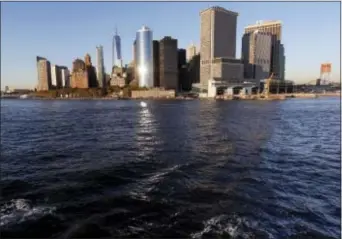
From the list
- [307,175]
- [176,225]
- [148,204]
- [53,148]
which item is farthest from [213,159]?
[53,148]

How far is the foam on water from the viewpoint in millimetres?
15250

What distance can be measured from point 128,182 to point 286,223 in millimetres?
11071

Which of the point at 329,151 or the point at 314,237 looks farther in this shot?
the point at 329,151

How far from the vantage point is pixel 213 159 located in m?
28.9

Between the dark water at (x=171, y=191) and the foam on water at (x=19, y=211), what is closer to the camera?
the dark water at (x=171, y=191)

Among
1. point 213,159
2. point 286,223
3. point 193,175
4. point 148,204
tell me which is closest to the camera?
point 286,223

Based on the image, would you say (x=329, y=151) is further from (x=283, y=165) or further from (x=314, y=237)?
(x=314, y=237)

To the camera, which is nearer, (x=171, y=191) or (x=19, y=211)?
(x=19, y=211)

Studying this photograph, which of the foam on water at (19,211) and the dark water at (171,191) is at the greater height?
the foam on water at (19,211)

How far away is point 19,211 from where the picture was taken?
16.4 metres

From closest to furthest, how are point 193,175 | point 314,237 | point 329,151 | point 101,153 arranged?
point 314,237
point 193,175
point 101,153
point 329,151

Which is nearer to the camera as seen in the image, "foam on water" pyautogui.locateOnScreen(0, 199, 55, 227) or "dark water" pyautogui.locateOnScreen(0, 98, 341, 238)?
"dark water" pyautogui.locateOnScreen(0, 98, 341, 238)

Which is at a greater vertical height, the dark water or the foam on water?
the foam on water

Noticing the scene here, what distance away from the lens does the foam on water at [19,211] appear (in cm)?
1525
